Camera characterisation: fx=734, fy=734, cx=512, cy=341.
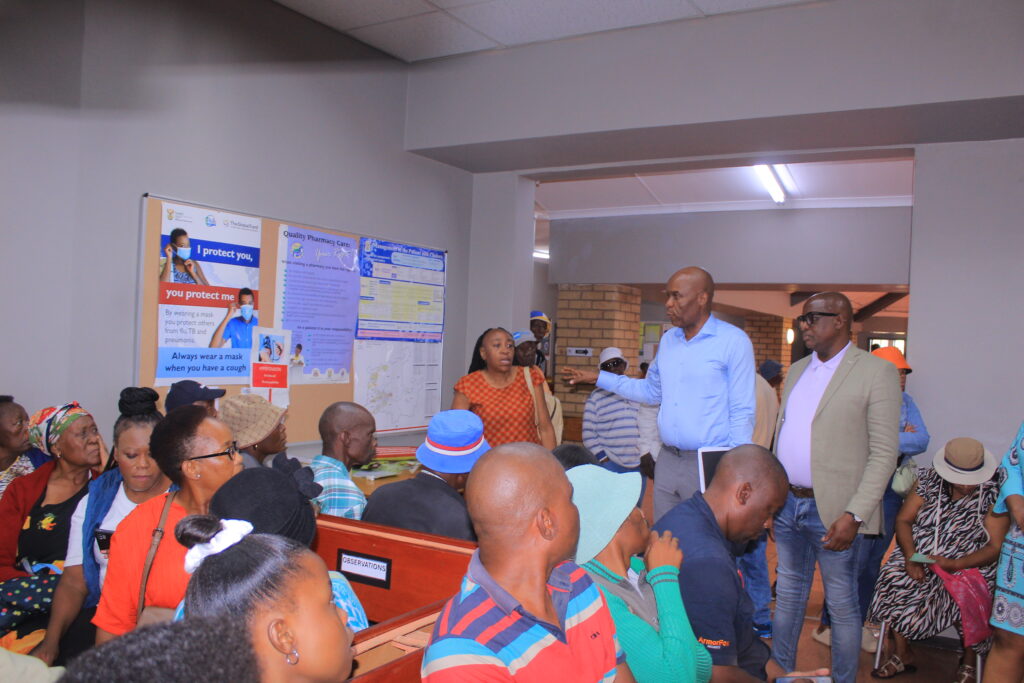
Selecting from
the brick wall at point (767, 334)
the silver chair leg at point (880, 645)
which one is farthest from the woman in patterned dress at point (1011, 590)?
the brick wall at point (767, 334)

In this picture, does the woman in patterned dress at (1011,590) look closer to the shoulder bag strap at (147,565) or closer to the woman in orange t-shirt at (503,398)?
the woman in orange t-shirt at (503,398)

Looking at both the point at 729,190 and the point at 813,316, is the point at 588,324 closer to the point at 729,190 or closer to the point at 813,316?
the point at 729,190

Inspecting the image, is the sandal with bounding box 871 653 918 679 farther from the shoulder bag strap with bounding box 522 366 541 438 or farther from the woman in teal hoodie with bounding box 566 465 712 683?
the woman in teal hoodie with bounding box 566 465 712 683

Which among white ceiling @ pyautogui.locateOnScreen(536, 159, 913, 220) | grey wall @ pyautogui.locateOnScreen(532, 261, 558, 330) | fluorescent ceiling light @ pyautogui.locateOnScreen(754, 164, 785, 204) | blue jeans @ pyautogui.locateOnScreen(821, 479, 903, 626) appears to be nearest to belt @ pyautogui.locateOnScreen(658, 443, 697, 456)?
blue jeans @ pyautogui.locateOnScreen(821, 479, 903, 626)

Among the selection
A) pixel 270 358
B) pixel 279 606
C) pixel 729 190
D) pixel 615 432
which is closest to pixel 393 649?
pixel 279 606

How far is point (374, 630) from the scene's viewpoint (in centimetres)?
156

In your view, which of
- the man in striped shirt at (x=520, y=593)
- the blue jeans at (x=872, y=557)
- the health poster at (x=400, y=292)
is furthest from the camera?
the health poster at (x=400, y=292)

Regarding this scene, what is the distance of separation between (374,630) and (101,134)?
2.71 meters

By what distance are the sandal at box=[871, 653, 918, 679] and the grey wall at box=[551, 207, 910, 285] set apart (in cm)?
439

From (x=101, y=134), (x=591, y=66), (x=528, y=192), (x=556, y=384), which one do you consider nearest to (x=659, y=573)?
(x=101, y=134)

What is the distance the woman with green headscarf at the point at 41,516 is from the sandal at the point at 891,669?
3.69 metres

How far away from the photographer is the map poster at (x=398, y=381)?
4.56 meters

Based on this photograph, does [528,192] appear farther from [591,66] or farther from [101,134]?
[101,134]

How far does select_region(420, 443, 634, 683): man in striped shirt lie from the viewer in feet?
4.04
